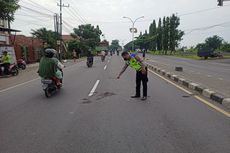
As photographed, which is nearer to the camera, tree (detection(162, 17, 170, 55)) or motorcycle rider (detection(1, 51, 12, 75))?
motorcycle rider (detection(1, 51, 12, 75))

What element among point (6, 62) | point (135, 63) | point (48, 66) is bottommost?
point (6, 62)

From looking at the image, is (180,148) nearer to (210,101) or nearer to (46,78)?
(210,101)

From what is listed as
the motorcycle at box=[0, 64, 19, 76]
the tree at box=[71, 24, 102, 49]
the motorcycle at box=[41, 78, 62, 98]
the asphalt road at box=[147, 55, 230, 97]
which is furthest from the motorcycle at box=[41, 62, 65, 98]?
the tree at box=[71, 24, 102, 49]

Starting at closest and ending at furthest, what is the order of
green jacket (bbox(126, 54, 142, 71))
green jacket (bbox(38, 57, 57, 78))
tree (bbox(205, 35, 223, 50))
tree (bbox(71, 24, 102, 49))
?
1. green jacket (bbox(126, 54, 142, 71))
2. green jacket (bbox(38, 57, 57, 78))
3. tree (bbox(71, 24, 102, 49))
4. tree (bbox(205, 35, 223, 50))

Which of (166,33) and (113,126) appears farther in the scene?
(166,33)

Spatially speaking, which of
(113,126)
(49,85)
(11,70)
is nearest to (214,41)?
(11,70)

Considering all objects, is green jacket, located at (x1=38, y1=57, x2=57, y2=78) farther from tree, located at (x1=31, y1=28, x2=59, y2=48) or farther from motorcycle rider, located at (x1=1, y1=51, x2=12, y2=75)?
tree, located at (x1=31, y1=28, x2=59, y2=48)

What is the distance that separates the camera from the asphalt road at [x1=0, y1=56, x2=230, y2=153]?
13.5 ft

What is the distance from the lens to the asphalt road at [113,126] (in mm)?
4109

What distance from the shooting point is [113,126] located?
5199 millimetres

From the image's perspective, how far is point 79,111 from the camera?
21.5ft

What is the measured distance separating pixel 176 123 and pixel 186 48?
319ft

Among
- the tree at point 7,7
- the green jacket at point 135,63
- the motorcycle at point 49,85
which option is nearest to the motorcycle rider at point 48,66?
the motorcycle at point 49,85

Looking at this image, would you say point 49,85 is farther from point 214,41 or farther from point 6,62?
point 214,41
